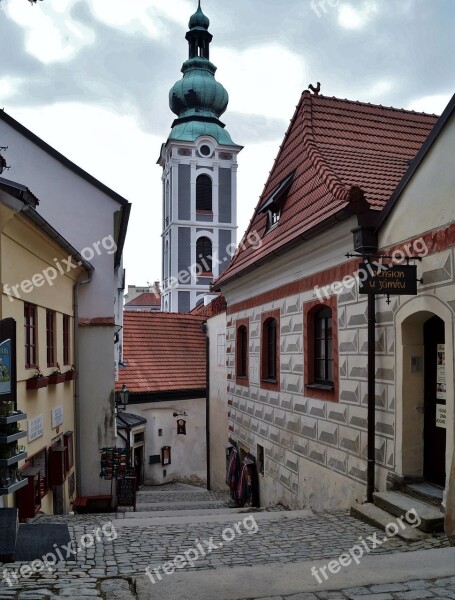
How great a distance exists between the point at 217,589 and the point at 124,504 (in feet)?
30.9

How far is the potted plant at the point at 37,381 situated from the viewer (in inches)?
376

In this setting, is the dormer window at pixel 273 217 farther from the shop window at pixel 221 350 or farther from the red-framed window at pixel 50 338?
the shop window at pixel 221 350

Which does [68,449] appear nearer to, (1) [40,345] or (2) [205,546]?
(1) [40,345]

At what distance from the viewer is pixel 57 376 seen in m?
11.3

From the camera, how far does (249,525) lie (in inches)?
327

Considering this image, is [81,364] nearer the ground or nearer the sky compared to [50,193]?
nearer the ground

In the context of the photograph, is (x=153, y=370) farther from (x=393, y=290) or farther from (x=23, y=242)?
(x=393, y=290)

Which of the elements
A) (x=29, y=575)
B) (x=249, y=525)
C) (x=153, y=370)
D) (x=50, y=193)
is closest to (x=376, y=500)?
(x=249, y=525)

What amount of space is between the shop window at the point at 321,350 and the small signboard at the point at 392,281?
2338 millimetres

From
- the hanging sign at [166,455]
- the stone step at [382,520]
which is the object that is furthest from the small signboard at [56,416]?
the hanging sign at [166,455]

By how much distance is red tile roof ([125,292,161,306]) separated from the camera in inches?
2884

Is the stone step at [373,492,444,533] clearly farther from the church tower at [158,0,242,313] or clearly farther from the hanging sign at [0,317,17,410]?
the church tower at [158,0,242,313]

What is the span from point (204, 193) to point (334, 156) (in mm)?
42361

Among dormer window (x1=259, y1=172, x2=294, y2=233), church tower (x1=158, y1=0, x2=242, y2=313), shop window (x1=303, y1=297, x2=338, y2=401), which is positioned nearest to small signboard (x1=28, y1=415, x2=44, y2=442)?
shop window (x1=303, y1=297, x2=338, y2=401)
